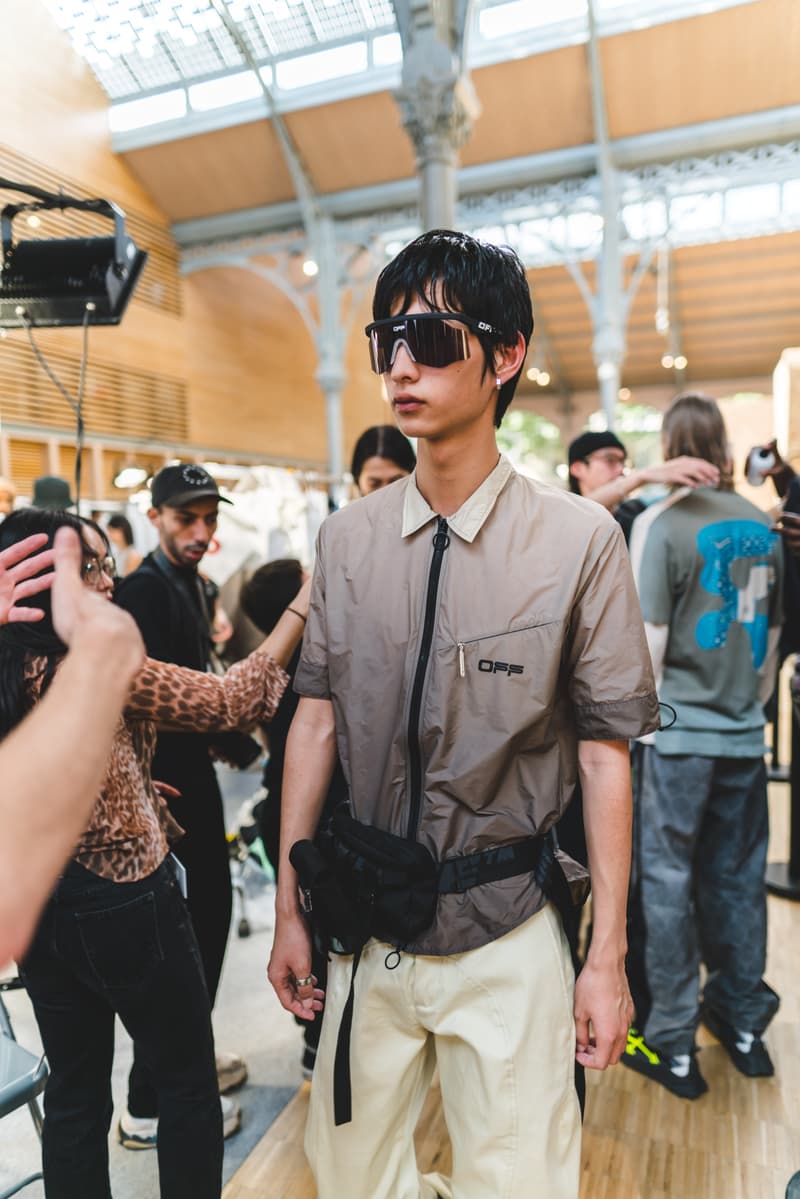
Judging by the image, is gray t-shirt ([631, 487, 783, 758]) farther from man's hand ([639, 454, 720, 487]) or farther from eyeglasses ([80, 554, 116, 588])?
eyeglasses ([80, 554, 116, 588])

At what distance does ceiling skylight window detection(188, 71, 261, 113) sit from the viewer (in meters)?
11.0

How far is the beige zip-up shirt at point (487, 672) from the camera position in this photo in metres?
1.12

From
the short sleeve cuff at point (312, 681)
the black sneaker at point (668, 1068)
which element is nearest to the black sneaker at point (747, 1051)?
the black sneaker at point (668, 1068)

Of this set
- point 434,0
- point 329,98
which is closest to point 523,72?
point 329,98

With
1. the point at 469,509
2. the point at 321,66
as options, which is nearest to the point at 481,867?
the point at 469,509

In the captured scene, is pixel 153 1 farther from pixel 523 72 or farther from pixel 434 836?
pixel 434 836

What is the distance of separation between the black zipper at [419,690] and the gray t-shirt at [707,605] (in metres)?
1.12

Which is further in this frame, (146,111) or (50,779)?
(146,111)

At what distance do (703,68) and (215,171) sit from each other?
6760 mm

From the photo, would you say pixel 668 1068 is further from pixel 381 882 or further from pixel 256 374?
pixel 256 374

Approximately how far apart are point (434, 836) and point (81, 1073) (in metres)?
0.85

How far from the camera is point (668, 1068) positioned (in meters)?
2.21

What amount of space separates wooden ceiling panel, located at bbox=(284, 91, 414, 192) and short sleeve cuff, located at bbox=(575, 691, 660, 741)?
11.4 meters

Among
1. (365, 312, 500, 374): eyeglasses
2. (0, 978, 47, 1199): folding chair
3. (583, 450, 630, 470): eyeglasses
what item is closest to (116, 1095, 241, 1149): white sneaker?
(0, 978, 47, 1199): folding chair
